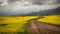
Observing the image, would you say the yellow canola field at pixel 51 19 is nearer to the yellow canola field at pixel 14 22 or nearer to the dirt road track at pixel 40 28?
the dirt road track at pixel 40 28

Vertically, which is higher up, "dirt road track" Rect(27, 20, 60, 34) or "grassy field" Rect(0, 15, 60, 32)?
"grassy field" Rect(0, 15, 60, 32)

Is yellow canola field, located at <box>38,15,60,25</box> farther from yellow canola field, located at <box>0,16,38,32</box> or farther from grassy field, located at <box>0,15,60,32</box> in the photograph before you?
yellow canola field, located at <box>0,16,38,32</box>

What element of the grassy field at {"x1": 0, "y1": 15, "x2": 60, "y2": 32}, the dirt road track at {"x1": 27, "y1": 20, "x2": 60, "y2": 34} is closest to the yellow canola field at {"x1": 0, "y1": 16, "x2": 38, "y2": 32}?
the grassy field at {"x1": 0, "y1": 15, "x2": 60, "y2": 32}

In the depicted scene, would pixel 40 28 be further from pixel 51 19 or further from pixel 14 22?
pixel 14 22

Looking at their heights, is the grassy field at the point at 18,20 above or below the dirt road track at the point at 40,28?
above

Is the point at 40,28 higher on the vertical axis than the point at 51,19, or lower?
lower

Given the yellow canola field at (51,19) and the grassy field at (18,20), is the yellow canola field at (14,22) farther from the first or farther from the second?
the yellow canola field at (51,19)

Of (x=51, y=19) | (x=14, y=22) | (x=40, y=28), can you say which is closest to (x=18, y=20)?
(x=14, y=22)

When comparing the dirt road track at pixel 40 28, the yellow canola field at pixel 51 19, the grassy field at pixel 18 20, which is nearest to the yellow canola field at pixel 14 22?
the grassy field at pixel 18 20

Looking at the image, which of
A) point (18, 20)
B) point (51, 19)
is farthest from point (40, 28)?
point (18, 20)
